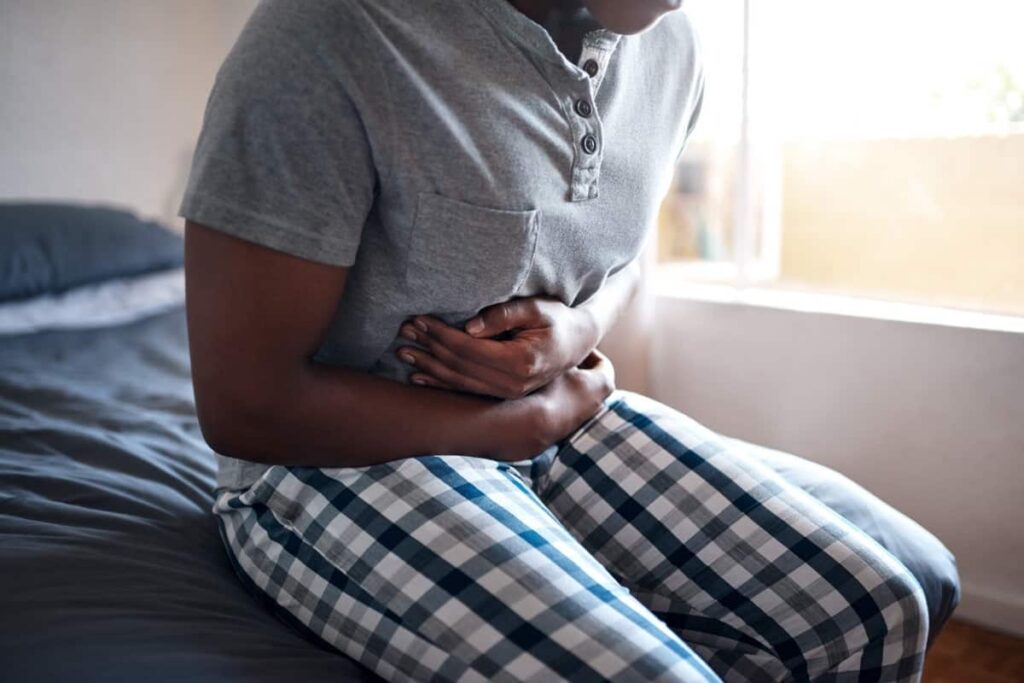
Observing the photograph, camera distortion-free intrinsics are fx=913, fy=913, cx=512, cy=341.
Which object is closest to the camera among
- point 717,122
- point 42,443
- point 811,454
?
point 42,443

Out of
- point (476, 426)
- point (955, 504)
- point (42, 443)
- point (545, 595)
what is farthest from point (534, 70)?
point (955, 504)

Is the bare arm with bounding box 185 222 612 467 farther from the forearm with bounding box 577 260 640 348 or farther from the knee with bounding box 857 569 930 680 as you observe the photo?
the knee with bounding box 857 569 930 680

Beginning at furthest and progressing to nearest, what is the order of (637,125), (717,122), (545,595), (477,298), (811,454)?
1. (717,122)
2. (811,454)
3. (637,125)
4. (477,298)
5. (545,595)

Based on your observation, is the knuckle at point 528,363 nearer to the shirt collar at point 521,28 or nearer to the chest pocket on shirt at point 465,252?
the chest pocket on shirt at point 465,252

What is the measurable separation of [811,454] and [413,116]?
1306 millimetres

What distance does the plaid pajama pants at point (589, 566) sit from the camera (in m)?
0.68

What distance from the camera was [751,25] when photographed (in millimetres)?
1857

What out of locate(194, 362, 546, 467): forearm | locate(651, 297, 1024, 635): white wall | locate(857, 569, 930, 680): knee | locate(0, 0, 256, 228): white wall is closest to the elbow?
locate(194, 362, 546, 467): forearm

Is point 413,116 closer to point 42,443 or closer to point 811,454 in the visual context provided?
point 42,443

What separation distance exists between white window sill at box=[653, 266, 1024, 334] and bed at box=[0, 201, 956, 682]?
61 centimetres

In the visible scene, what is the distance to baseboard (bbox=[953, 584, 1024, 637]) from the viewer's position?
5.04 feet

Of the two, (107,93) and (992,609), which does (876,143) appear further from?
(107,93)

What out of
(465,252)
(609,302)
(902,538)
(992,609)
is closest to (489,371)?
(465,252)

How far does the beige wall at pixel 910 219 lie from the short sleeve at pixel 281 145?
1392 millimetres
